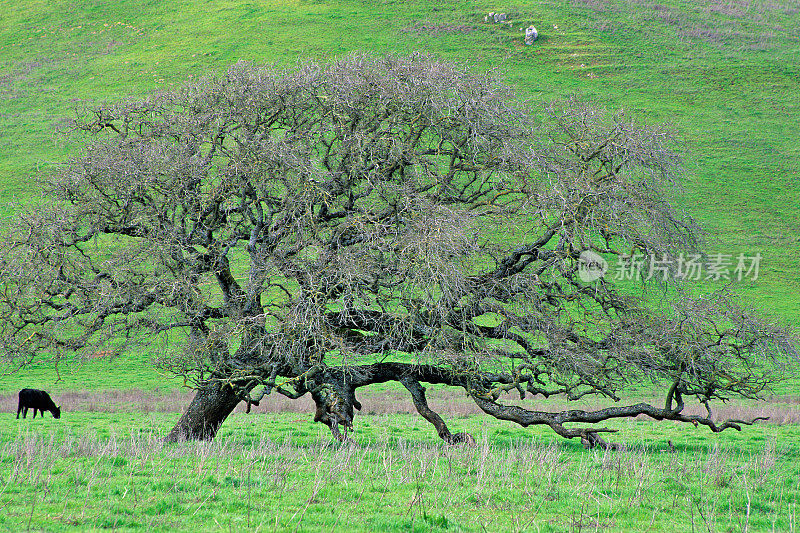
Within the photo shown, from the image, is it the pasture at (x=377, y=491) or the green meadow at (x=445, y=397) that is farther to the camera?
the green meadow at (x=445, y=397)

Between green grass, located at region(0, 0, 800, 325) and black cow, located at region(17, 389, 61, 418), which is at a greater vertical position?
green grass, located at region(0, 0, 800, 325)

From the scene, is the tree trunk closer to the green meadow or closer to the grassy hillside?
the green meadow

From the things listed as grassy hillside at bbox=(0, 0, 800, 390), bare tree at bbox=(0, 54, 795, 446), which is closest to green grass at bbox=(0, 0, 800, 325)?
grassy hillside at bbox=(0, 0, 800, 390)

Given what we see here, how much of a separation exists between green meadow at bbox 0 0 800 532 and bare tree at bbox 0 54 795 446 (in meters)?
1.32

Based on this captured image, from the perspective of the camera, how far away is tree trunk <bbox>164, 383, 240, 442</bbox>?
1603cm

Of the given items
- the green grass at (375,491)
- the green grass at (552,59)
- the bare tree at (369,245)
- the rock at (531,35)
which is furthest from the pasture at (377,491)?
the rock at (531,35)

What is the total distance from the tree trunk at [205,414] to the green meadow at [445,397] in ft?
2.59

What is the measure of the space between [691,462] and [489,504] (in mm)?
5577

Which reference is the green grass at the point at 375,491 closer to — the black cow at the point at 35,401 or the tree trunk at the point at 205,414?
the tree trunk at the point at 205,414

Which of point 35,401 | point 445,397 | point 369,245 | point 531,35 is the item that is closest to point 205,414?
point 369,245

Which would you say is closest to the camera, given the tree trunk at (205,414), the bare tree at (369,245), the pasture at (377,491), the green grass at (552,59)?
the pasture at (377,491)

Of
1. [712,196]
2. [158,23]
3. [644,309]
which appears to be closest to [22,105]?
[158,23]

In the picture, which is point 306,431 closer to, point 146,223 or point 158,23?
point 146,223

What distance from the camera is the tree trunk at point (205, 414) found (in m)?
16.0
